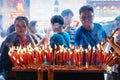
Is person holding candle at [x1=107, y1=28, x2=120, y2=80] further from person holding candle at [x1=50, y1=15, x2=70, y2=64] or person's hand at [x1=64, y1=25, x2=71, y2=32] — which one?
person's hand at [x1=64, y1=25, x2=71, y2=32]

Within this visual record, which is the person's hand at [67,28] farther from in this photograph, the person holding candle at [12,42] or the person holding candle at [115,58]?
the person holding candle at [12,42]

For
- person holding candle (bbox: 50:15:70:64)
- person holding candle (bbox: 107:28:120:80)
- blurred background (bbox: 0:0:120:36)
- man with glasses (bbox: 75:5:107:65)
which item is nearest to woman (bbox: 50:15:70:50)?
person holding candle (bbox: 50:15:70:64)

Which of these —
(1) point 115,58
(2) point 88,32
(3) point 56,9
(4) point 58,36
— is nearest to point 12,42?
(4) point 58,36

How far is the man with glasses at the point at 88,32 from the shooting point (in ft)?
12.7

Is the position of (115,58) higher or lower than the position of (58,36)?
lower

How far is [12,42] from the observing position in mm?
3760

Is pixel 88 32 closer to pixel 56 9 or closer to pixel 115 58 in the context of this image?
pixel 115 58

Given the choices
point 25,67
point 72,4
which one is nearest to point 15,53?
point 25,67

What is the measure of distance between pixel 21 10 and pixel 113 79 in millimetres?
4745

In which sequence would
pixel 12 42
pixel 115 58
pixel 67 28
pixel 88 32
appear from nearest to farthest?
pixel 115 58, pixel 12 42, pixel 88 32, pixel 67 28

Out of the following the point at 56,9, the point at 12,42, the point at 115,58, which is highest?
the point at 56,9

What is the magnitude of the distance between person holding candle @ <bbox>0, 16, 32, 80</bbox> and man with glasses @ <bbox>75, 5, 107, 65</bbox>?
0.73m

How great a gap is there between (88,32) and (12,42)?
1.05m

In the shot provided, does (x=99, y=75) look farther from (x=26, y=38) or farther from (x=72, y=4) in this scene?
(x=72, y=4)
